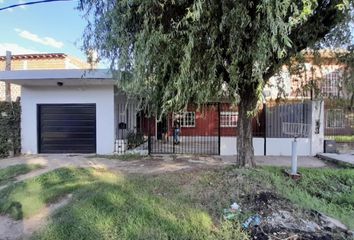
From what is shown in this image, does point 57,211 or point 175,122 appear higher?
point 175,122

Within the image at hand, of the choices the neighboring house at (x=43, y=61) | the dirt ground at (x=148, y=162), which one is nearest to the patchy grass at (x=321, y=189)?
the dirt ground at (x=148, y=162)

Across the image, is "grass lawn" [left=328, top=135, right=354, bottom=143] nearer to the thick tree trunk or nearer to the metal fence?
the metal fence

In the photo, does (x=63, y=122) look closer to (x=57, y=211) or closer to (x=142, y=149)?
(x=142, y=149)

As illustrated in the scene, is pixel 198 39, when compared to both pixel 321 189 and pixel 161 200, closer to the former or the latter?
pixel 161 200

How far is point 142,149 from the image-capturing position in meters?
13.8

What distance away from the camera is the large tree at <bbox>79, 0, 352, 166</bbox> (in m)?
4.94

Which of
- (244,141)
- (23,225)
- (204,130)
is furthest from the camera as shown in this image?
(204,130)

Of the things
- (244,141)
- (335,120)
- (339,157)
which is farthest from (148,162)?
(335,120)

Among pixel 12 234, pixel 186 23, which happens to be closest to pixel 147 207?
pixel 12 234

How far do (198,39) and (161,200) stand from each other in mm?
3002

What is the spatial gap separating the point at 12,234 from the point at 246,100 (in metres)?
5.39

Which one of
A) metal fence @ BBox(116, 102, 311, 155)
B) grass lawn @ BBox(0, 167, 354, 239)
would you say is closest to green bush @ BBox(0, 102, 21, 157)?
metal fence @ BBox(116, 102, 311, 155)

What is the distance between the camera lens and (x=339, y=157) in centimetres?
1162

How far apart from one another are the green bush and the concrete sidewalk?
12.5 m
